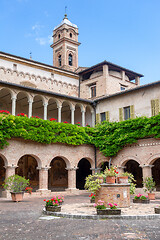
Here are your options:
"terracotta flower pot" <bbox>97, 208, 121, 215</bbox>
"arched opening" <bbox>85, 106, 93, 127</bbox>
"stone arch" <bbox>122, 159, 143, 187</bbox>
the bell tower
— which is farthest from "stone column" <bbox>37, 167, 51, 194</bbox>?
the bell tower

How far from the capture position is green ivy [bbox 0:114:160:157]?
728 inches

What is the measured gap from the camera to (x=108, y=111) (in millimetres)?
24266

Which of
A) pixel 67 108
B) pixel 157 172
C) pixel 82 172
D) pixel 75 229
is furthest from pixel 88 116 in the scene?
pixel 75 229

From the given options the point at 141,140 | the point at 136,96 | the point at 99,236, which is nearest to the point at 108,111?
the point at 136,96

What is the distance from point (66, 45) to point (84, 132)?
60.6 ft

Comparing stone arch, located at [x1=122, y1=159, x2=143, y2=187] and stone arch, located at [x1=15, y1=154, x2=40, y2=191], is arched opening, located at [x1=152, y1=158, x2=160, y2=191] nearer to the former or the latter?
stone arch, located at [x1=122, y1=159, x2=143, y2=187]

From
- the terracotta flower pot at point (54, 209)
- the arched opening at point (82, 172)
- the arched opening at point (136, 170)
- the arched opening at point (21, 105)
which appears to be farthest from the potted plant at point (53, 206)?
the arched opening at point (82, 172)

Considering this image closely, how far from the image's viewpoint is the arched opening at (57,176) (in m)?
24.8

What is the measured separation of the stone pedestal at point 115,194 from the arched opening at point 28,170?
40.7 feet

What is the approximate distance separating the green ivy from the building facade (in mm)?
648

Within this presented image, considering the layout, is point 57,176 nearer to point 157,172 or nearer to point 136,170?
point 136,170

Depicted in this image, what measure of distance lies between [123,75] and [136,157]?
1098 cm

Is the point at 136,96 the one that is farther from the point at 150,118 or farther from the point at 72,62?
the point at 72,62

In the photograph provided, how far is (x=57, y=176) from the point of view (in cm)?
2530
